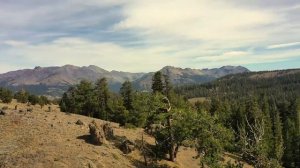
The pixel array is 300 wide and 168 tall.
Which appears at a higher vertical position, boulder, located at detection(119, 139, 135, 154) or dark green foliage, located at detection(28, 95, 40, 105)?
dark green foliage, located at detection(28, 95, 40, 105)

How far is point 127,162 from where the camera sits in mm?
51719

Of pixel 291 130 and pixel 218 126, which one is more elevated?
pixel 218 126

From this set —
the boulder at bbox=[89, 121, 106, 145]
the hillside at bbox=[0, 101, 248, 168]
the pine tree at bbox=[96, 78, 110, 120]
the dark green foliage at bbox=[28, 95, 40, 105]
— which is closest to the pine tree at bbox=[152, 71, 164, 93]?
Result: the pine tree at bbox=[96, 78, 110, 120]

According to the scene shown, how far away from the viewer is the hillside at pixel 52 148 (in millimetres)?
40094

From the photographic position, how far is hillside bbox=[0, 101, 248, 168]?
4009 centimetres

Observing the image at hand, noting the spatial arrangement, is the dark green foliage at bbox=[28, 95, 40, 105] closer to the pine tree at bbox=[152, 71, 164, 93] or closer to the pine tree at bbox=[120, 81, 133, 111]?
the pine tree at bbox=[120, 81, 133, 111]

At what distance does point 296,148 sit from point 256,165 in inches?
3076

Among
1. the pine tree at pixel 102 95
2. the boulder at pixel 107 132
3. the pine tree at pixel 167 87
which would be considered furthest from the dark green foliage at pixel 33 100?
the boulder at pixel 107 132

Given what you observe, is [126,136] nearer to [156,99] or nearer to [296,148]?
[156,99]

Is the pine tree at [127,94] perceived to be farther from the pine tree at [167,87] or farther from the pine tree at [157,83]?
the pine tree at [157,83]

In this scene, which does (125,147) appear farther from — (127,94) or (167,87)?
(167,87)

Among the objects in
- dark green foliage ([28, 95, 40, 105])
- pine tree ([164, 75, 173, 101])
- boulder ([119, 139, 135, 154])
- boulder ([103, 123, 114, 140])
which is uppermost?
pine tree ([164, 75, 173, 101])

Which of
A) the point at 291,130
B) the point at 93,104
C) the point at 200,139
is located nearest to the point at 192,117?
the point at 200,139

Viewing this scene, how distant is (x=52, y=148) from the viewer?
44.6m
